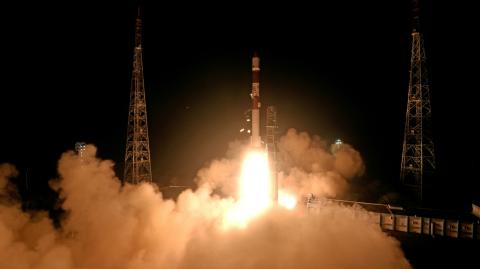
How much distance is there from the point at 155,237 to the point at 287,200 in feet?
27.9

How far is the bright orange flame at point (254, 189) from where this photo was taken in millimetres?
19859

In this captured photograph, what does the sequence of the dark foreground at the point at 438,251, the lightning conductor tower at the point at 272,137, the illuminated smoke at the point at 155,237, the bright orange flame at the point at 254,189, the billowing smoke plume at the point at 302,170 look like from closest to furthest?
the illuminated smoke at the point at 155,237
the dark foreground at the point at 438,251
the lightning conductor tower at the point at 272,137
the bright orange flame at the point at 254,189
the billowing smoke plume at the point at 302,170

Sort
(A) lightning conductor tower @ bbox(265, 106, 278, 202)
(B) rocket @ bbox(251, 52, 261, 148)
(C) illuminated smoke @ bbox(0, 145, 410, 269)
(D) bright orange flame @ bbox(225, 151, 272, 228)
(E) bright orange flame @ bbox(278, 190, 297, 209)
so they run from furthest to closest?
(E) bright orange flame @ bbox(278, 190, 297, 209) → (D) bright orange flame @ bbox(225, 151, 272, 228) → (B) rocket @ bbox(251, 52, 261, 148) → (A) lightning conductor tower @ bbox(265, 106, 278, 202) → (C) illuminated smoke @ bbox(0, 145, 410, 269)

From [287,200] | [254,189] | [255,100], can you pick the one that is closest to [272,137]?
[255,100]

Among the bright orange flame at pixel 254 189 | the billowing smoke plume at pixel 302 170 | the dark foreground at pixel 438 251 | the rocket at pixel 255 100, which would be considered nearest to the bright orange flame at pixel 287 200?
the billowing smoke plume at pixel 302 170

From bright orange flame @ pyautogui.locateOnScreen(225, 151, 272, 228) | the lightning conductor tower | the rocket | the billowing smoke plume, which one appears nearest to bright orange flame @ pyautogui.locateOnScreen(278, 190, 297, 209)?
the billowing smoke plume

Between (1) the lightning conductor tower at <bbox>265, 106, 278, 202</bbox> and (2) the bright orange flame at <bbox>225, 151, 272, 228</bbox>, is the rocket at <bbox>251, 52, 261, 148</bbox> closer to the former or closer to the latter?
(1) the lightning conductor tower at <bbox>265, 106, 278, 202</bbox>

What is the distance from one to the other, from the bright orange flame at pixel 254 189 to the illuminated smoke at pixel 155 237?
160 cm

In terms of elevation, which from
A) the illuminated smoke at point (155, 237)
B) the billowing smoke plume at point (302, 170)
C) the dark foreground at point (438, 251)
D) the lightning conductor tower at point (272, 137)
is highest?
the lightning conductor tower at point (272, 137)

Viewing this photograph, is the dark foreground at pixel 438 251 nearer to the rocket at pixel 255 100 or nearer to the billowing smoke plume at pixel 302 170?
the billowing smoke plume at pixel 302 170

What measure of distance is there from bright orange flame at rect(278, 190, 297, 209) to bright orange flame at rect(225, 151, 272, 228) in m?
1.33

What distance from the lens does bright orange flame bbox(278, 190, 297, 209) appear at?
70.5 feet

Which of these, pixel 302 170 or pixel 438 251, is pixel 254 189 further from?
pixel 438 251

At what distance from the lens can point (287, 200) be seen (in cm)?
2217
